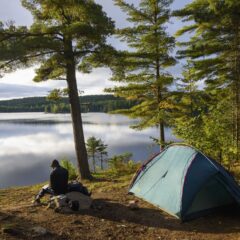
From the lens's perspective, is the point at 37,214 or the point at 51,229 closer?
the point at 51,229

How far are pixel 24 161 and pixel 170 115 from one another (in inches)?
1427

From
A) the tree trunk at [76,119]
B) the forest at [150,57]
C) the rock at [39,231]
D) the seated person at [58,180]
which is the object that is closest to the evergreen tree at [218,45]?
the forest at [150,57]

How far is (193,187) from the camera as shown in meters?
8.47

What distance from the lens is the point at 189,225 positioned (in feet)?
26.2

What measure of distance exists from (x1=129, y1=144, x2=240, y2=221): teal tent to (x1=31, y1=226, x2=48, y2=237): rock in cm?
321

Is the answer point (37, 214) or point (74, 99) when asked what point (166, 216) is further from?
point (74, 99)

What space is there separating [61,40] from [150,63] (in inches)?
249

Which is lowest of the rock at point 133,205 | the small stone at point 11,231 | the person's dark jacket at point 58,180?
the rock at point 133,205

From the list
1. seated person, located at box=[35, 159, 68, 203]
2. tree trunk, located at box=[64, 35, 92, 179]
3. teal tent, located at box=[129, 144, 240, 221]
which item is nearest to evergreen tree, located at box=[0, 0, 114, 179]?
tree trunk, located at box=[64, 35, 92, 179]

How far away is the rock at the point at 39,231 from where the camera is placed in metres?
6.83

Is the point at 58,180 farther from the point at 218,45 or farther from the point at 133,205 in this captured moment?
the point at 218,45

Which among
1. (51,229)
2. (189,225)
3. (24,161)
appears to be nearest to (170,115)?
(189,225)

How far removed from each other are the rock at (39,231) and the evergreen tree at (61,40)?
6.75 m

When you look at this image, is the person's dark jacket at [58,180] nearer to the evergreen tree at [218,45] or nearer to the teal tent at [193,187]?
the teal tent at [193,187]
